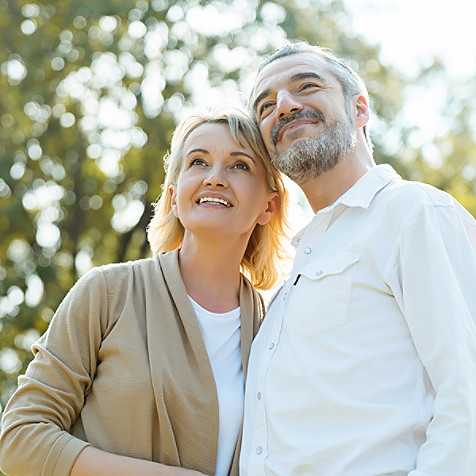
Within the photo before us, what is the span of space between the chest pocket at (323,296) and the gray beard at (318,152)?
512 millimetres

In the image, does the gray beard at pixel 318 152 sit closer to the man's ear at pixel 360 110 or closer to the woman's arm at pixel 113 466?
the man's ear at pixel 360 110

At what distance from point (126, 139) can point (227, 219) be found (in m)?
10.9

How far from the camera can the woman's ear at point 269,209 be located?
3.43 meters

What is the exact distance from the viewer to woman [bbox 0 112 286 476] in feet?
8.27

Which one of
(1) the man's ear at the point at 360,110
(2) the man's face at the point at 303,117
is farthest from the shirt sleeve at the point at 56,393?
(1) the man's ear at the point at 360,110

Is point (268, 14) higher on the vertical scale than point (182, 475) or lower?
higher

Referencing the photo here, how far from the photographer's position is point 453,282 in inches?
82.9

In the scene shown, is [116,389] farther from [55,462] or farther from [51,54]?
[51,54]

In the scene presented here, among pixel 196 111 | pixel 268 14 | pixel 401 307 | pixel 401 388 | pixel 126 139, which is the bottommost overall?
pixel 126 139

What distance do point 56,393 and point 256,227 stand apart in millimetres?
1443

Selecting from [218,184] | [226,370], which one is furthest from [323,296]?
[218,184]

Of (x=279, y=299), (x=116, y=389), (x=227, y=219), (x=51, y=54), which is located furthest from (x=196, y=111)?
(x=51, y=54)

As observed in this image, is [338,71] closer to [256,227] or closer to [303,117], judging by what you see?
[303,117]

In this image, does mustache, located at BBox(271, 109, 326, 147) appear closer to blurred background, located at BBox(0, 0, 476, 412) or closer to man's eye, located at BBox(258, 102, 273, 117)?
man's eye, located at BBox(258, 102, 273, 117)
